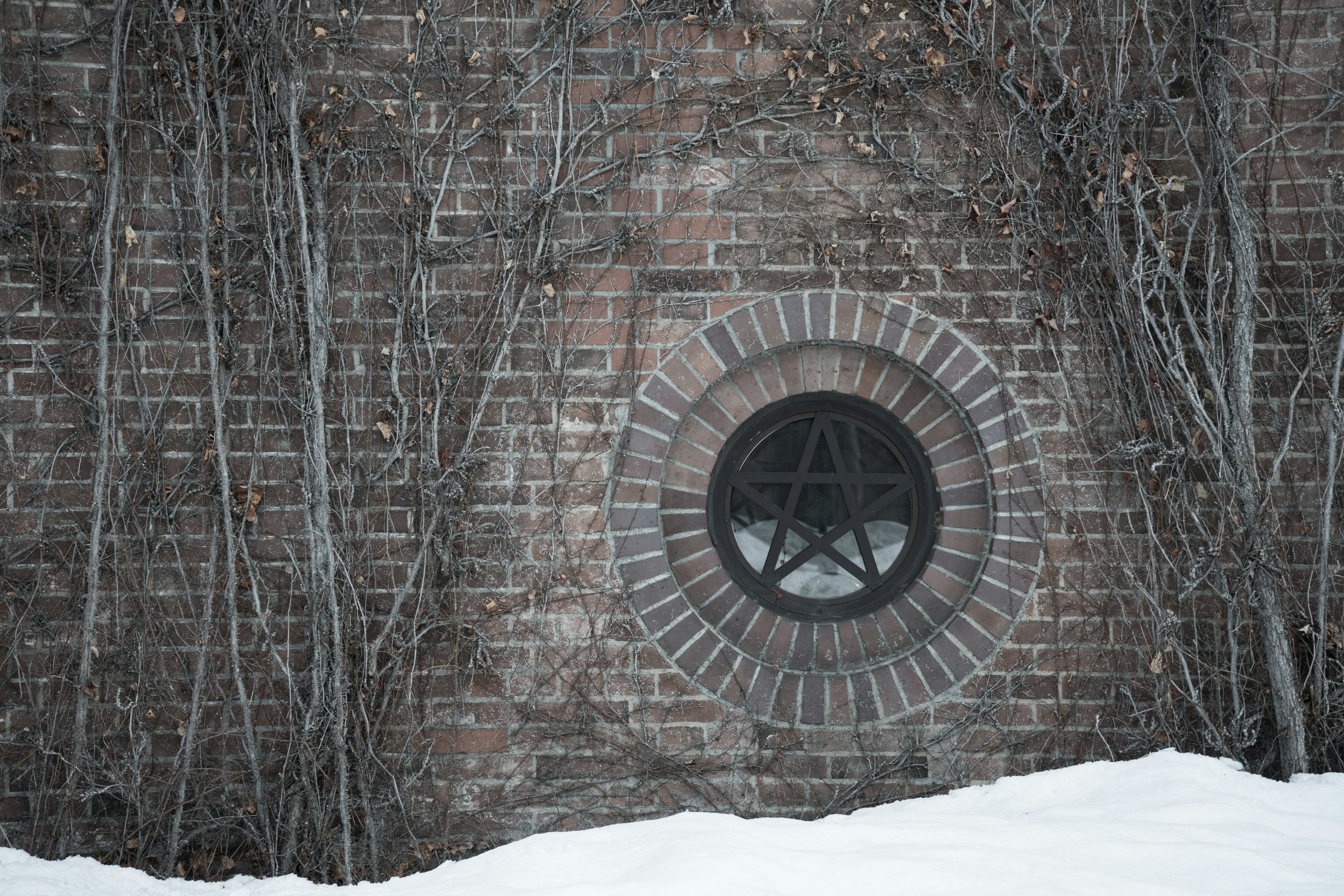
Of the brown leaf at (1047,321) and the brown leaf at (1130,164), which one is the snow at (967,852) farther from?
the brown leaf at (1130,164)

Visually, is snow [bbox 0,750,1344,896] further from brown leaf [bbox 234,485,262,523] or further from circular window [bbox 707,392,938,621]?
brown leaf [bbox 234,485,262,523]

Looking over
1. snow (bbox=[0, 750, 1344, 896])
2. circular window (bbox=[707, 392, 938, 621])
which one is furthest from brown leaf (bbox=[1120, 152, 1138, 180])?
snow (bbox=[0, 750, 1344, 896])

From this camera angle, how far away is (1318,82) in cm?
262

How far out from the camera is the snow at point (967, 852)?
197 cm

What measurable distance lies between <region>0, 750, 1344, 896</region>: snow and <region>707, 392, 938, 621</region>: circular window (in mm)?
672

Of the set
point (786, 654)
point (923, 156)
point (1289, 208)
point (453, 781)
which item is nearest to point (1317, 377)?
point (1289, 208)

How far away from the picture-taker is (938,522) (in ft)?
8.96

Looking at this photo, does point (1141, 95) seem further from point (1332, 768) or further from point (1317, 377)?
point (1332, 768)

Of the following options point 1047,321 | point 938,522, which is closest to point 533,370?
point 938,522

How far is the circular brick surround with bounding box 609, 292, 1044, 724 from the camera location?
2.63 metres

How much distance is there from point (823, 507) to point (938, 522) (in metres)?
0.37

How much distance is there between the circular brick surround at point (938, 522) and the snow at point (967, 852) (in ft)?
1.26

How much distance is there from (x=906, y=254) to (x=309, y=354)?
186 cm

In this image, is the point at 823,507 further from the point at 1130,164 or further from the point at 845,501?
the point at 1130,164
